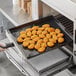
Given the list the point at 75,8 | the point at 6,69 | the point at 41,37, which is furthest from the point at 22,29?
the point at 75,8

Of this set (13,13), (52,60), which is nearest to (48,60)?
(52,60)

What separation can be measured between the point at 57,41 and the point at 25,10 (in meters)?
0.53

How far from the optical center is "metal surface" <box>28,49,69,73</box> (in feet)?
4.32

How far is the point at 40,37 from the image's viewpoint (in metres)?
1.45

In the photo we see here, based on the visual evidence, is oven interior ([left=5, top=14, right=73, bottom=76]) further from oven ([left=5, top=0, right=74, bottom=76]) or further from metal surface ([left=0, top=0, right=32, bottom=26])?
metal surface ([left=0, top=0, right=32, bottom=26])

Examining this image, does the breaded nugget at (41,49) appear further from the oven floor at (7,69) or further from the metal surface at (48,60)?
the oven floor at (7,69)

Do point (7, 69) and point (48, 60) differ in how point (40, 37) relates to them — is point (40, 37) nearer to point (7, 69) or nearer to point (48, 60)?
point (48, 60)

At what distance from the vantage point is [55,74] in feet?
4.30

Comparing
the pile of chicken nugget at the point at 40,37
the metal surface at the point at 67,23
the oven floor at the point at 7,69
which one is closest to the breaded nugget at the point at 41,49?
the pile of chicken nugget at the point at 40,37

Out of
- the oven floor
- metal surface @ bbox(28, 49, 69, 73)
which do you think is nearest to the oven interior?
metal surface @ bbox(28, 49, 69, 73)

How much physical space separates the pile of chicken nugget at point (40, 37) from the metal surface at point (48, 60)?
0.20 ft

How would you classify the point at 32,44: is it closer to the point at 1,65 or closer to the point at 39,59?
the point at 39,59

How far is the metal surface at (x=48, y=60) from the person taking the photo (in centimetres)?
132

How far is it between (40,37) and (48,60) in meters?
0.15
